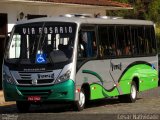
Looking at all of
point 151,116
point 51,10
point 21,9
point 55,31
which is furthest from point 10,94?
point 51,10

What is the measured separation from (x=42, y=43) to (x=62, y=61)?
90cm

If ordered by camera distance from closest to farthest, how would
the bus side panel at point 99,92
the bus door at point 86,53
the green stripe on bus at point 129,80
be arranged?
the bus door at point 86,53
the bus side panel at point 99,92
the green stripe on bus at point 129,80

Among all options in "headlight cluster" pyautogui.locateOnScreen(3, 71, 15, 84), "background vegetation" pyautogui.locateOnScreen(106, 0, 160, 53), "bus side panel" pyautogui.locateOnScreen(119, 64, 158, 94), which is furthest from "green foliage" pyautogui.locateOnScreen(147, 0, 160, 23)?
"headlight cluster" pyautogui.locateOnScreen(3, 71, 15, 84)

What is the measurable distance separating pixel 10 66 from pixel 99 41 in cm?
301

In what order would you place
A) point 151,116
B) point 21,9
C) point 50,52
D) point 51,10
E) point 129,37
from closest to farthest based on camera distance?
point 151,116
point 50,52
point 129,37
point 21,9
point 51,10

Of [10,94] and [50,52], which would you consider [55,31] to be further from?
[10,94]

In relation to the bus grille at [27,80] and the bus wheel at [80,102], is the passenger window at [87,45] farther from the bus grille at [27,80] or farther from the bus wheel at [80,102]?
the bus grille at [27,80]

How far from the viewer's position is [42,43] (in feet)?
62.4

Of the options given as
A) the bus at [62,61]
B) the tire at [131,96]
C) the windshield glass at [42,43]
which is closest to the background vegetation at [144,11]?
the tire at [131,96]

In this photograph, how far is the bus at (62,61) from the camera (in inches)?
730

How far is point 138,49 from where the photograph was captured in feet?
75.5

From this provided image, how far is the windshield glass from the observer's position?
18.7 meters

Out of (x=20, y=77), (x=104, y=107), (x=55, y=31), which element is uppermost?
(x=55, y=31)

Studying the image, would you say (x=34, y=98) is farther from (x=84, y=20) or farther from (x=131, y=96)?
(x=131, y=96)
